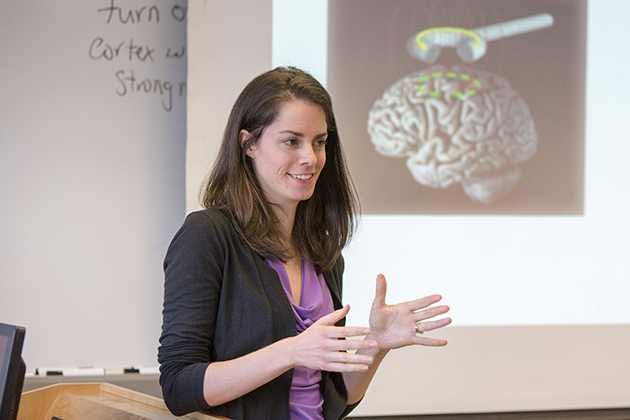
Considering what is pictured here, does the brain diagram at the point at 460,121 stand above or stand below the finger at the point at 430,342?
above

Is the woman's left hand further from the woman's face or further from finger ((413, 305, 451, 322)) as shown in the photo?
the woman's face

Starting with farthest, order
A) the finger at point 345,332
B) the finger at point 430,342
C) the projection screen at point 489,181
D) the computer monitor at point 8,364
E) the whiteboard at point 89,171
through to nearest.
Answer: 1. the projection screen at point 489,181
2. the whiteboard at point 89,171
3. the finger at point 430,342
4. the finger at point 345,332
5. the computer monitor at point 8,364

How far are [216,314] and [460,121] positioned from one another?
1452mm

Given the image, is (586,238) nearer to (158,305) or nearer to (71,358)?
(158,305)

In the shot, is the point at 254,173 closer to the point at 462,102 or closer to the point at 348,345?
the point at 348,345

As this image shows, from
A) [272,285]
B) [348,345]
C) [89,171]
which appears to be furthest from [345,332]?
[89,171]

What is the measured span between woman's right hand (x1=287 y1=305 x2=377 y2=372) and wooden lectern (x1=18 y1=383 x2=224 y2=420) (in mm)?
186

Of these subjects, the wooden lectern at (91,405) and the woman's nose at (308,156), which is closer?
the wooden lectern at (91,405)

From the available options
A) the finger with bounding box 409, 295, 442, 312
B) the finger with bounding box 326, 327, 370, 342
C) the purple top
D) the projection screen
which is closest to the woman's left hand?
the finger with bounding box 409, 295, 442, 312

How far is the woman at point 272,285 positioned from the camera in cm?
91

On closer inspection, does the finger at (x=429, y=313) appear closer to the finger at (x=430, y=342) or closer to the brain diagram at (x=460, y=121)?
the finger at (x=430, y=342)

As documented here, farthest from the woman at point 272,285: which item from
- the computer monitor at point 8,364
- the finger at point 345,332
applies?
the computer monitor at point 8,364

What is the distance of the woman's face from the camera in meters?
1.08

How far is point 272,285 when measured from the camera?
1.04 meters
